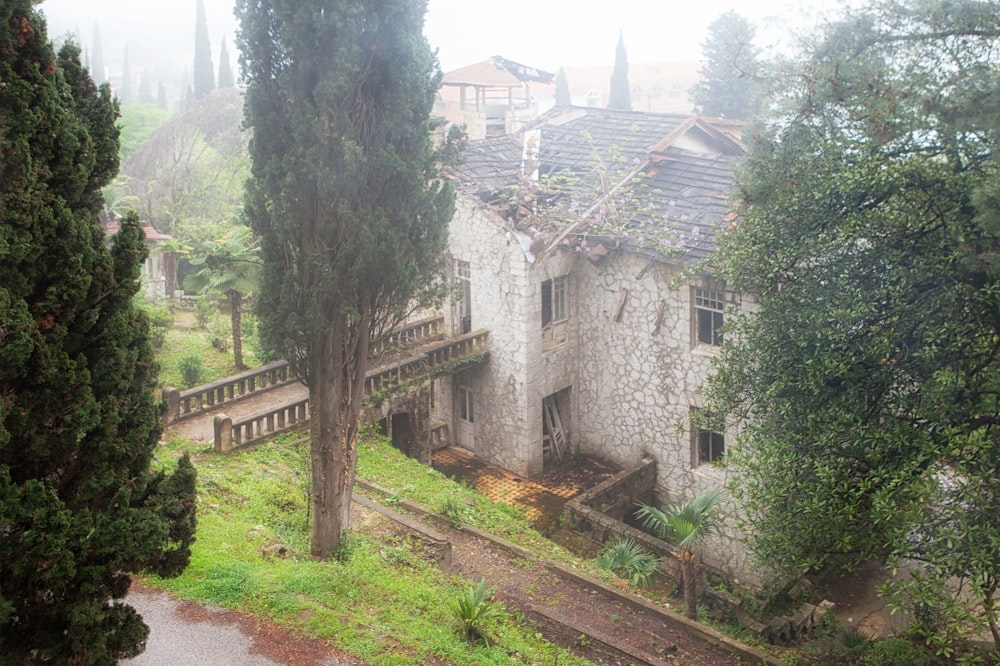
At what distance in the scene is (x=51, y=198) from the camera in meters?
6.69

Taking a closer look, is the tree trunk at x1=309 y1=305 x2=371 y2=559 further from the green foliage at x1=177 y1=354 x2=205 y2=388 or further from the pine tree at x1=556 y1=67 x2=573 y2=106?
the pine tree at x1=556 y1=67 x2=573 y2=106

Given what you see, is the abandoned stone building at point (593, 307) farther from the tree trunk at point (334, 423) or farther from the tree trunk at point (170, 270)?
the tree trunk at point (170, 270)

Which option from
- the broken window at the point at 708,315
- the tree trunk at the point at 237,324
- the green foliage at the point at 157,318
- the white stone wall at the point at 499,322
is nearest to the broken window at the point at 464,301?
the white stone wall at the point at 499,322

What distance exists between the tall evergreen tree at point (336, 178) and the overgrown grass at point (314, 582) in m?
1.64

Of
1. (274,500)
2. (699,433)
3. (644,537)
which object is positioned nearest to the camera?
(274,500)

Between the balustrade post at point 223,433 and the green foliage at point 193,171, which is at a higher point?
the green foliage at point 193,171

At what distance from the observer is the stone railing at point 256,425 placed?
1644cm

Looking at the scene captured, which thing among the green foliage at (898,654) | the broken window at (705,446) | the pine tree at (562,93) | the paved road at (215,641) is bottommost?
the green foliage at (898,654)

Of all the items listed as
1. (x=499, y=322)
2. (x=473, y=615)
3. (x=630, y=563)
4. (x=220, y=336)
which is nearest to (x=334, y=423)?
(x=473, y=615)

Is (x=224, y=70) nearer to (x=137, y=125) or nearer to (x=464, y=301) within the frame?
(x=137, y=125)

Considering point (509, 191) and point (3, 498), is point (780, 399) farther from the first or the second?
point (509, 191)

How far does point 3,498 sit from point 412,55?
7206 millimetres

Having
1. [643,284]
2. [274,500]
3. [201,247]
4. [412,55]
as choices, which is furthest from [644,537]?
[201,247]

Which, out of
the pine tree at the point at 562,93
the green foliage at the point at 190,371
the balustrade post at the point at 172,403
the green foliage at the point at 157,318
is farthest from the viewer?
the pine tree at the point at 562,93
